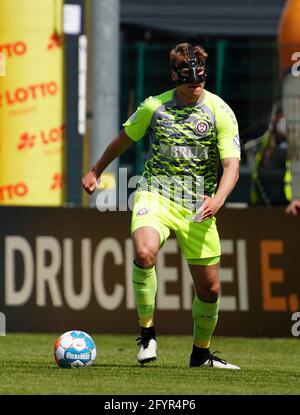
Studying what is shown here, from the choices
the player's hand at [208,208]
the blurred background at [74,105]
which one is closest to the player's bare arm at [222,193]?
the player's hand at [208,208]

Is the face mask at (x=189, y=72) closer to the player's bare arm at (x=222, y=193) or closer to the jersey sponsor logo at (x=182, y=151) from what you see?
the jersey sponsor logo at (x=182, y=151)

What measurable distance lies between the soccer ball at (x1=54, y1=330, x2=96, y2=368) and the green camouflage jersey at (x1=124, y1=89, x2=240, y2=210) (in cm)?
122

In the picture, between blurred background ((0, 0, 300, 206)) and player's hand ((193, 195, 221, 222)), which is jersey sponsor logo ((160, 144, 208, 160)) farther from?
blurred background ((0, 0, 300, 206))

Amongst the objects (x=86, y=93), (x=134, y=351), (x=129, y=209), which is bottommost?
(x=134, y=351)

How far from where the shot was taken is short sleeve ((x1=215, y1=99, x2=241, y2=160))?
10.5m

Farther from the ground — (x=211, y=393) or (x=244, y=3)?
(x=244, y=3)

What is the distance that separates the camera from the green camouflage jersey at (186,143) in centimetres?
1059

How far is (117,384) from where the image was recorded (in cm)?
909

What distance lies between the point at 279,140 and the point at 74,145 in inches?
91.8

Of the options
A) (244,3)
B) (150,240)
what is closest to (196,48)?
(150,240)

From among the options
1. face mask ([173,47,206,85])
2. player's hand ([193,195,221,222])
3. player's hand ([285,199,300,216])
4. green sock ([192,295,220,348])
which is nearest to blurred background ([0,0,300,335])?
player's hand ([285,199,300,216])

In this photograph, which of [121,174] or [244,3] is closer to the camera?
[121,174]

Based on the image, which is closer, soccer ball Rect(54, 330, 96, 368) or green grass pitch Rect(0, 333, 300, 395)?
green grass pitch Rect(0, 333, 300, 395)

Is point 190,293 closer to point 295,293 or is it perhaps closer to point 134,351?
point 295,293
